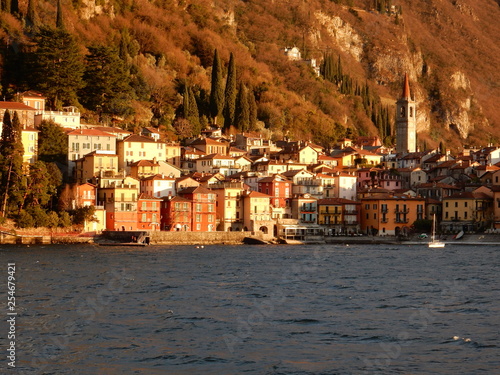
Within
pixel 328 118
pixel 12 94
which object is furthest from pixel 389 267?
pixel 328 118

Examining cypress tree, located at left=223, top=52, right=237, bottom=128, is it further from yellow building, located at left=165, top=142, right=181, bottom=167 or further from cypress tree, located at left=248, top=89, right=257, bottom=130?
yellow building, located at left=165, top=142, right=181, bottom=167

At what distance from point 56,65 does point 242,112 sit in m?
30.5

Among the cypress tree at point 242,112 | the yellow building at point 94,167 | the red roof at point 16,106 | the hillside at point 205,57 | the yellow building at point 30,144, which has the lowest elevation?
the yellow building at point 94,167

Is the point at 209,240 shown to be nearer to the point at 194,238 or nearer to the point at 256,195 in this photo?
the point at 194,238

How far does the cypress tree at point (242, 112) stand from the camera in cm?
11931

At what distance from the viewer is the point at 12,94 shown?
9731 centimetres

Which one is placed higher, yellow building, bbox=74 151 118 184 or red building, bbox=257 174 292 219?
yellow building, bbox=74 151 118 184

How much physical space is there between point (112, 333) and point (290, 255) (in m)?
39.7

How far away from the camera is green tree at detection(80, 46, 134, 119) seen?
329 feet

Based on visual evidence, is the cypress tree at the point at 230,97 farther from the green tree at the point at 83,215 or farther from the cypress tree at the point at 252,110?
the green tree at the point at 83,215

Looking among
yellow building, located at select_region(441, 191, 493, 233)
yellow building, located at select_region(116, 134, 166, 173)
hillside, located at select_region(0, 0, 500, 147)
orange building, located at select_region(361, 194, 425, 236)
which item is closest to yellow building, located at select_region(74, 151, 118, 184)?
yellow building, located at select_region(116, 134, 166, 173)

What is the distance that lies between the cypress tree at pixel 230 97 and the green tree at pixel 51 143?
3248 cm

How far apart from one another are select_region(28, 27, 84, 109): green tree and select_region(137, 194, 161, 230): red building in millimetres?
17717

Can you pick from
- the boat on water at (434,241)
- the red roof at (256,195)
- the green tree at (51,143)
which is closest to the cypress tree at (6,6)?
the green tree at (51,143)
